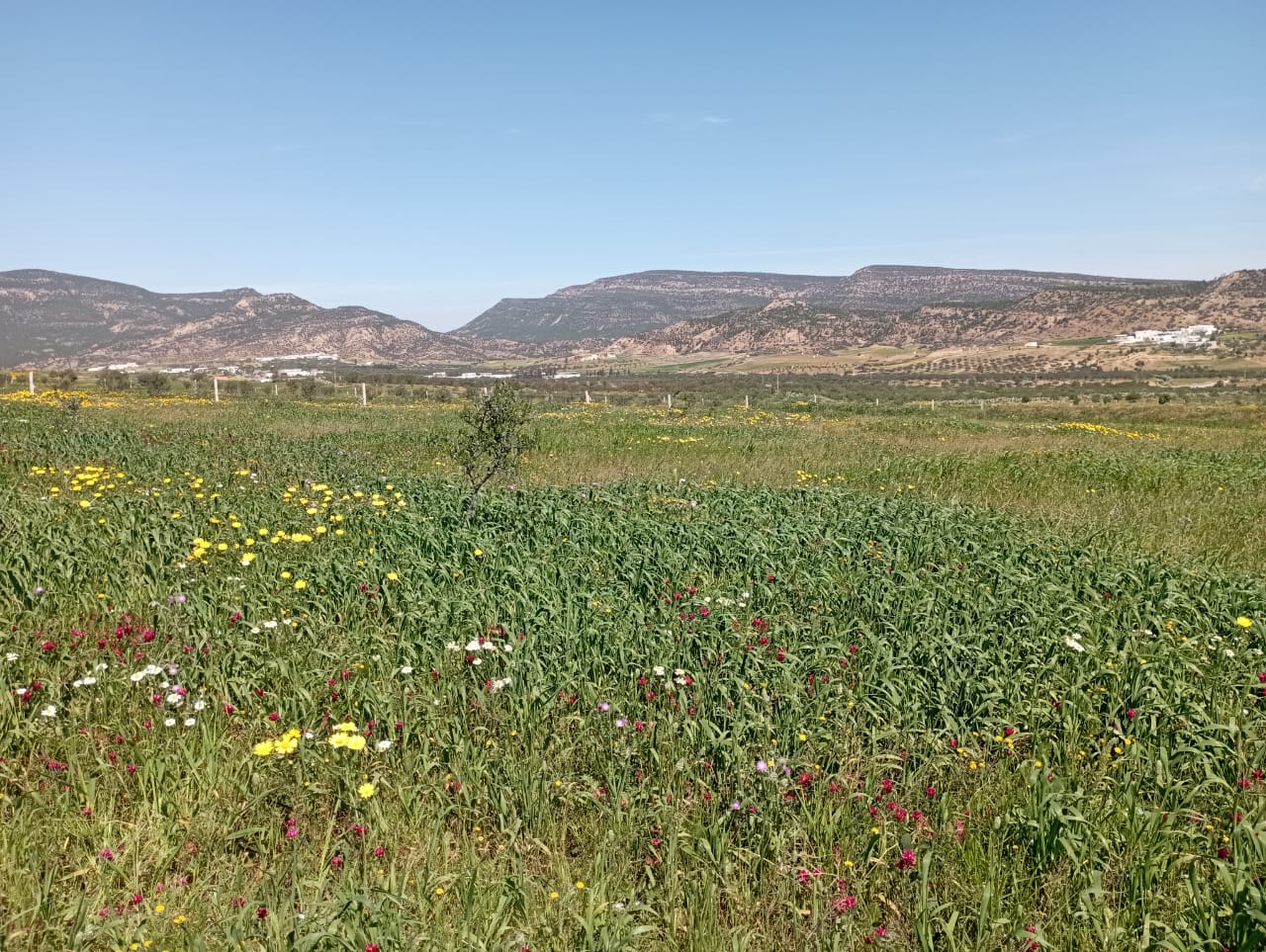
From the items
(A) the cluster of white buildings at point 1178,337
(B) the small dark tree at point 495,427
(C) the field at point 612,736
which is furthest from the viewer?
(A) the cluster of white buildings at point 1178,337

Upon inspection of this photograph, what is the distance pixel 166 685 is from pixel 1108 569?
25.3ft

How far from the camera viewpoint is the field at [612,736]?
2.95 metres

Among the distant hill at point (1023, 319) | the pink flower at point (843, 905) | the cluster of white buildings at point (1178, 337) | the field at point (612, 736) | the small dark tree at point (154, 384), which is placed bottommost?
the pink flower at point (843, 905)

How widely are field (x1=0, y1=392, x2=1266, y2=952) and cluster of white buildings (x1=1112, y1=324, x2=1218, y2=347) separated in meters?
138

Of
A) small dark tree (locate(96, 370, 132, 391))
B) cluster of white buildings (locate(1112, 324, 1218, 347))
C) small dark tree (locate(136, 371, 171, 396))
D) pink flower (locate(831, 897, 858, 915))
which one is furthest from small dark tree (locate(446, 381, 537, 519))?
cluster of white buildings (locate(1112, 324, 1218, 347))

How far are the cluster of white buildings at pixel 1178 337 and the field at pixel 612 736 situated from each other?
13840cm

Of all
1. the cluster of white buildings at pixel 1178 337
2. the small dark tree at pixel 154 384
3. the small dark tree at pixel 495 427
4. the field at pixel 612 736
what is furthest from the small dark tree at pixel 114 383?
the cluster of white buildings at pixel 1178 337

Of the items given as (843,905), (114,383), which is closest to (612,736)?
(843,905)

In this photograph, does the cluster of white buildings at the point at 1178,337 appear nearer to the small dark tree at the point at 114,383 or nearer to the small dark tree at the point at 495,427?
the small dark tree at the point at 114,383

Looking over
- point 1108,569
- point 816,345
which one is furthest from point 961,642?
point 816,345

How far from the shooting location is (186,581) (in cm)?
594

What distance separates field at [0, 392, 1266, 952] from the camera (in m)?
2.95

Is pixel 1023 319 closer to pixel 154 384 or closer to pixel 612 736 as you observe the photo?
pixel 154 384

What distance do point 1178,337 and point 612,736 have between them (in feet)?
494
